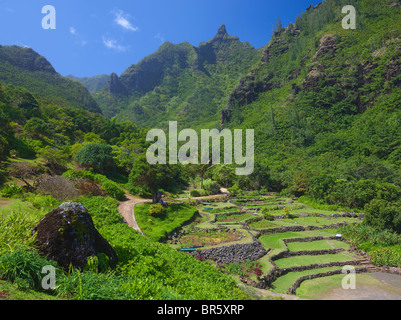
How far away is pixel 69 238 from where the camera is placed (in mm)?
7070

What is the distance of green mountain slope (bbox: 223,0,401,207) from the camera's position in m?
40.5

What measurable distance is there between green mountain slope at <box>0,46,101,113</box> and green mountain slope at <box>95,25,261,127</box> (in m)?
32.6

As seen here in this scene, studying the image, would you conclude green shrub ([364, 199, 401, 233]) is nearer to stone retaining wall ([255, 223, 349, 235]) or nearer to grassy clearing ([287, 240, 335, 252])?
stone retaining wall ([255, 223, 349, 235])

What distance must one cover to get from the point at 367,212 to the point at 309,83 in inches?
2548

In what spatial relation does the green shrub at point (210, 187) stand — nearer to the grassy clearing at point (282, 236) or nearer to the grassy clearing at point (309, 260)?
the grassy clearing at point (282, 236)

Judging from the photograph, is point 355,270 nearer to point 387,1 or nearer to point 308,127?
point 308,127

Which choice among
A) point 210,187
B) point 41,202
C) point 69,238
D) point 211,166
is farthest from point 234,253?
point 211,166

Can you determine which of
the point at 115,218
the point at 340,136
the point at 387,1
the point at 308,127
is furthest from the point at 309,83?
the point at 115,218

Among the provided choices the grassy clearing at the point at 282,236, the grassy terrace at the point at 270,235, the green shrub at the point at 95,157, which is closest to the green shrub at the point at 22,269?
the grassy terrace at the point at 270,235

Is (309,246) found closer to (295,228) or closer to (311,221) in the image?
(295,228)

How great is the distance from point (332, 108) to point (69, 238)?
81.5m

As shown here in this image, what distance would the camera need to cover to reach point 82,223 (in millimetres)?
7438

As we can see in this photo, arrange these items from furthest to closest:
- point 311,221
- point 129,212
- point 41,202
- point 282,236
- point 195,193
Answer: point 195,193 → point 311,221 → point 282,236 → point 129,212 → point 41,202

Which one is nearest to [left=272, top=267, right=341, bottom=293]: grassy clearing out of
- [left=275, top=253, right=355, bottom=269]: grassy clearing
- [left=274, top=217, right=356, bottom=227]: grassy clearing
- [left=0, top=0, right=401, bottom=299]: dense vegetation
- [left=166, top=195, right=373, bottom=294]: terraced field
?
[left=166, top=195, right=373, bottom=294]: terraced field
